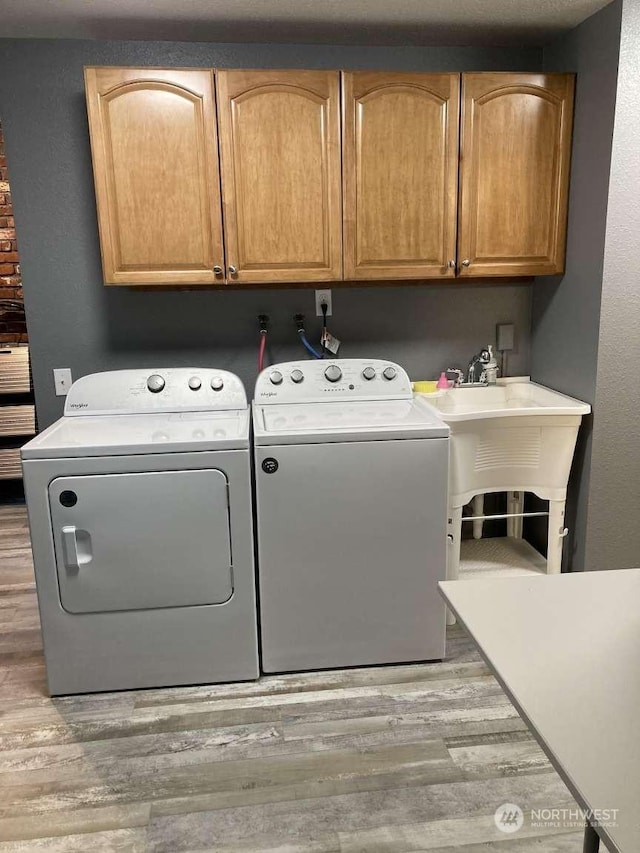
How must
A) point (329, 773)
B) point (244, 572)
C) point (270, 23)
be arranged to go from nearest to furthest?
point (329, 773) → point (244, 572) → point (270, 23)

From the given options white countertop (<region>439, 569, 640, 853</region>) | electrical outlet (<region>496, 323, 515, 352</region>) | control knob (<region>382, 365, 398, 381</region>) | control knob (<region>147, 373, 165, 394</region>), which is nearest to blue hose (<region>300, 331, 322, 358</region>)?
control knob (<region>382, 365, 398, 381</region>)

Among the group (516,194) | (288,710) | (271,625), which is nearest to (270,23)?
(516,194)

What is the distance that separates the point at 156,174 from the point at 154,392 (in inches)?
31.6

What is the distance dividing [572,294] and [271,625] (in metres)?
1.73

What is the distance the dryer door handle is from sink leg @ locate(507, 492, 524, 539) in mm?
1905

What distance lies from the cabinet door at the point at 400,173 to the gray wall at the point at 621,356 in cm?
→ 57

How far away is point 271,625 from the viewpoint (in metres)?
2.31

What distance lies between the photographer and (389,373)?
2729 mm

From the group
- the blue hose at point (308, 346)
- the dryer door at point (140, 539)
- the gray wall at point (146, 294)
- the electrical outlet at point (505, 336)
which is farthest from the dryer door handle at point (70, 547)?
the electrical outlet at point (505, 336)

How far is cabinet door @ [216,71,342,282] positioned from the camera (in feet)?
7.90

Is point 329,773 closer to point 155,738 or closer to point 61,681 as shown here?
point 155,738

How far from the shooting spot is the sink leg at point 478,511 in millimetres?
3076

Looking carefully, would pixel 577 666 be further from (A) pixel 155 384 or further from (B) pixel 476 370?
(B) pixel 476 370

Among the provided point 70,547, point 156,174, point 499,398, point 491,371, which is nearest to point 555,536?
point 499,398
